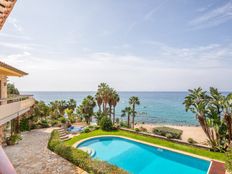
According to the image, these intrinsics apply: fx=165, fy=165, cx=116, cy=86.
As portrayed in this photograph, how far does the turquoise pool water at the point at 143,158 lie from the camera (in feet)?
48.7

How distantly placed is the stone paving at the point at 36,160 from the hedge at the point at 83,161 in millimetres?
359

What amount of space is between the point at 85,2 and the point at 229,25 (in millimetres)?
14826

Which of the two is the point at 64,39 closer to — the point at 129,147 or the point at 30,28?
the point at 30,28

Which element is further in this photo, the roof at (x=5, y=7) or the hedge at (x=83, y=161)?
the hedge at (x=83, y=161)

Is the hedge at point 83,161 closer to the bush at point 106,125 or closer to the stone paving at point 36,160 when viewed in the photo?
the stone paving at point 36,160

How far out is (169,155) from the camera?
17.9 m

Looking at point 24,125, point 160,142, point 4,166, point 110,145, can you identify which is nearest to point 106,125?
point 110,145

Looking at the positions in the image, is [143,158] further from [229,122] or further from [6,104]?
[6,104]

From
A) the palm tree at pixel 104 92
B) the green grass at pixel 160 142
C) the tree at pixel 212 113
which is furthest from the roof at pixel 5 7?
the palm tree at pixel 104 92

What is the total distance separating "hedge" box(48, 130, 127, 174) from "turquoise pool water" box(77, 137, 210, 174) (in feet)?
11.9

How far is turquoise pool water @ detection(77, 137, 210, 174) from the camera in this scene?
14844mm

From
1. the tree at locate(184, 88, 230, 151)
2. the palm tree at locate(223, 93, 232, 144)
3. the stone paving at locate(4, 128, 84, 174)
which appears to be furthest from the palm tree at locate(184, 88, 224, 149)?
the stone paving at locate(4, 128, 84, 174)

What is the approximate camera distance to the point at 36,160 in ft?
43.5

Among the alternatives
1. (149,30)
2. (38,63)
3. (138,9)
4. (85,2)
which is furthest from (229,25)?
(38,63)
